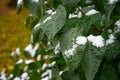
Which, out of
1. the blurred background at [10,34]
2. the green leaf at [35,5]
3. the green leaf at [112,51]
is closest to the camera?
the green leaf at [112,51]

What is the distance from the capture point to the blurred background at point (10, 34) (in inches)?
273

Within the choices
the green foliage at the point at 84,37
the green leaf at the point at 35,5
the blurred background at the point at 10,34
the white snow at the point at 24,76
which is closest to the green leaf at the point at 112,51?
the green foliage at the point at 84,37

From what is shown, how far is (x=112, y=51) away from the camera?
5.65 ft

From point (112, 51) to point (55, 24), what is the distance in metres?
0.30

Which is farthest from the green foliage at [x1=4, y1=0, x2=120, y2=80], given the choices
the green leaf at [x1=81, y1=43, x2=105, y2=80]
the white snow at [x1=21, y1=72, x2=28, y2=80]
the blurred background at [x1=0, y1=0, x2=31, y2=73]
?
the blurred background at [x1=0, y1=0, x2=31, y2=73]

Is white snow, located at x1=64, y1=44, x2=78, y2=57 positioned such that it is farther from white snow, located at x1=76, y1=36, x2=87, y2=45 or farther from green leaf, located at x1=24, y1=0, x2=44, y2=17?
green leaf, located at x1=24, y1=0, x2=44, y2=17

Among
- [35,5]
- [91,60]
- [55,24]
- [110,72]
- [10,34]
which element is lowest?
[110,72]

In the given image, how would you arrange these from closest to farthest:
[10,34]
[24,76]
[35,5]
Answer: [35,5] < [24,76] < [10,34]

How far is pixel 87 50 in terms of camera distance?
5.36 ft

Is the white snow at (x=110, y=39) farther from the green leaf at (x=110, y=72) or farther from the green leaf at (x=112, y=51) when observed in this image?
the green leaf at (x=110, y=72)

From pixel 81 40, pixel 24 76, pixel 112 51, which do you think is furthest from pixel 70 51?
pixel 24 76

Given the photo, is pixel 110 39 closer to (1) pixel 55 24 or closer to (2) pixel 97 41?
(2) pixel 97 41

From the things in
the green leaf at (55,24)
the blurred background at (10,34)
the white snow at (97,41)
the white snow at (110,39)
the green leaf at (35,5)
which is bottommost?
the white snow at (110,39)

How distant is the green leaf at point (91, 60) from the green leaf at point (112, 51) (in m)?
0.08
